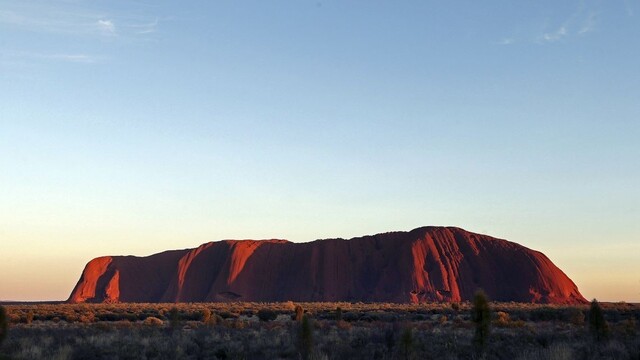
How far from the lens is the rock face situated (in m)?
83.2

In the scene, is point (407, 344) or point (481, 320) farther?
point (481, 320)

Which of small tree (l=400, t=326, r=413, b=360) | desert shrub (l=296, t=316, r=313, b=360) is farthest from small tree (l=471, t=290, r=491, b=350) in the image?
desert shrub (l=296, t=316, r=313, b=360)

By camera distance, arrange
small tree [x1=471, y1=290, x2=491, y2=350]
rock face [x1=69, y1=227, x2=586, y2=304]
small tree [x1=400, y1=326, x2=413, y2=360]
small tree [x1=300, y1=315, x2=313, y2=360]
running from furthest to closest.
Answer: rock face [x1=69, y1=227, x2=586, y2=304]
small tree [x1=471, y1=290, x2=491, y2=350]
small tree [x1=300, y1=315, x2=313, y2=360]
small tree [x1=400, y1=326, x2=413, y2=360]

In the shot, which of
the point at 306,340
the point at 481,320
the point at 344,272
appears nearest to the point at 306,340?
the point at 306,340

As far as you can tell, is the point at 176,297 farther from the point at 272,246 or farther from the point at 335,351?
the point at 335,351

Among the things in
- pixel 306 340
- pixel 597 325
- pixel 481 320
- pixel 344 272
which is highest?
pixel 344 272

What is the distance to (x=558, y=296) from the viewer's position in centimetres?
8112

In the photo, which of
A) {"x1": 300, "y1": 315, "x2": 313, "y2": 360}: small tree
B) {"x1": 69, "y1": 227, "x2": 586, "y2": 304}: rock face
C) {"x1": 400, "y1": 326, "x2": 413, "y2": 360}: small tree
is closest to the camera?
{"x1": 400, "y1": 326, "x2": 413, "y2": 360}: small tree

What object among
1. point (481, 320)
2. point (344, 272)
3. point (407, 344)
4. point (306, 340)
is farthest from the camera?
point (344, 272)

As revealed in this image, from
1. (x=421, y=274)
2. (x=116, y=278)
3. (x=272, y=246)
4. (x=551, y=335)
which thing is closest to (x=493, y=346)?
(x=551, y=335)

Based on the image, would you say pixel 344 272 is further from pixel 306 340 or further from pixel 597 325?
pixel 306 340

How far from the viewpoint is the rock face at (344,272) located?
83250 millimetres

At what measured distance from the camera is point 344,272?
91125 mm

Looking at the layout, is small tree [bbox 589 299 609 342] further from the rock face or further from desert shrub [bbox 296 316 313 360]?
the rock face
